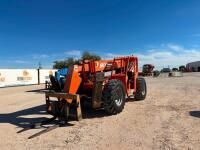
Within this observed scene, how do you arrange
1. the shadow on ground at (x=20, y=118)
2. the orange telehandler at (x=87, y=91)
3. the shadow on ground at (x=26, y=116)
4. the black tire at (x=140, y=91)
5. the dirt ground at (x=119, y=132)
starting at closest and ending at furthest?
the dirt ground at (x=119, y=132) → the orange telehandler at (x=87, y=91) → the shadow on ground at (x=20, y=118) → the shadow on ground at (x=26, y=116) → the black tire at (x=140, y=91)

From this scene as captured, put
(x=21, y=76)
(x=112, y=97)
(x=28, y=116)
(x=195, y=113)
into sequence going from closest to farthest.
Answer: (x=112, y=97) < (x=195, y=113) < (x=28, y=116) < (x=21, y=76)

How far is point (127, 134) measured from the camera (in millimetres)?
5926

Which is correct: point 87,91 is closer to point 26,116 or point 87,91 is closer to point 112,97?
point 112,97

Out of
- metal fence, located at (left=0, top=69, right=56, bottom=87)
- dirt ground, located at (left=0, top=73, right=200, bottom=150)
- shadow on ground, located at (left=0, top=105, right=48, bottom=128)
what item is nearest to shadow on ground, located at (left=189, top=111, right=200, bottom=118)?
dirt ground, located at (left=0, top=73, right=200, bottom=150)

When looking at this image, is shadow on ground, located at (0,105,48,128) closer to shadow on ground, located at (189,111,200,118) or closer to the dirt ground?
the dirt ground

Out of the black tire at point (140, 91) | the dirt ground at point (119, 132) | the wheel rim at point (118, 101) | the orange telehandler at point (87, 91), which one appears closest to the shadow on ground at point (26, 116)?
the dirt ground at point (119, 132)

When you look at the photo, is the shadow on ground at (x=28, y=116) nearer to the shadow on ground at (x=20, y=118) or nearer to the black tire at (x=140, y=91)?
the shadow on ground at (x=20, y=118)

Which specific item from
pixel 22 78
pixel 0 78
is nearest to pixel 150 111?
pixel 0 78

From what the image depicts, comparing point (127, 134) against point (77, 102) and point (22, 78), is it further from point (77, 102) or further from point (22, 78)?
point (22, 78)

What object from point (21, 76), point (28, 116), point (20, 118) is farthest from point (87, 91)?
point (21, 76)

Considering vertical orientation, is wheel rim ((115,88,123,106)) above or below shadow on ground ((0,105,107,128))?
above

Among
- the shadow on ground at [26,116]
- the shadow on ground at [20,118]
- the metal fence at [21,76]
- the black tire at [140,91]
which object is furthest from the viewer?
the metal fence at [21,76]

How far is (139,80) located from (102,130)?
568 cm

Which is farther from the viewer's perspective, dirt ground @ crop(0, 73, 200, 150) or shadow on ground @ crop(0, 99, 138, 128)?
shadow on ground @ crop(0, 99, 138, 128)
